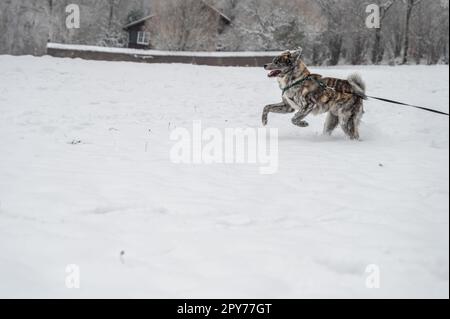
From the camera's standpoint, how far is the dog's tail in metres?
6.51

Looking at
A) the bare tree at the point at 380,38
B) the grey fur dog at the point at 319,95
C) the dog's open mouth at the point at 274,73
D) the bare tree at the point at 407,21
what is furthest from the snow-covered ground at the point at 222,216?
the bare tree at the point at 380,38

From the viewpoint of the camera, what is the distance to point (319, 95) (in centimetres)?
677

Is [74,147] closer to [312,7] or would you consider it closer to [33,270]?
[33,270]

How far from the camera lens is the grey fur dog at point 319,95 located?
6523mm

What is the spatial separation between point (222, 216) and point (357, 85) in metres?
4.08

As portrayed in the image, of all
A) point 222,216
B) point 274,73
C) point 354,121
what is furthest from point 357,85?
point 222,216

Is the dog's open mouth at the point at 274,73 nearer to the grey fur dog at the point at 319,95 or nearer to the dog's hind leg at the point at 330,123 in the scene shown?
the grey fur dog at the point at 319,95

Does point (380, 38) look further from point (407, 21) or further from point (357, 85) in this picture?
point (357, 85)

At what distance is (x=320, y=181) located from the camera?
14.4ft

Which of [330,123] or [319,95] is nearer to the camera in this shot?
[319,95]

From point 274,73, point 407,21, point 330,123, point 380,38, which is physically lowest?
point 330,123

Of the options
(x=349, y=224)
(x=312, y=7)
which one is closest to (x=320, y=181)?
(x=349, y=224)
